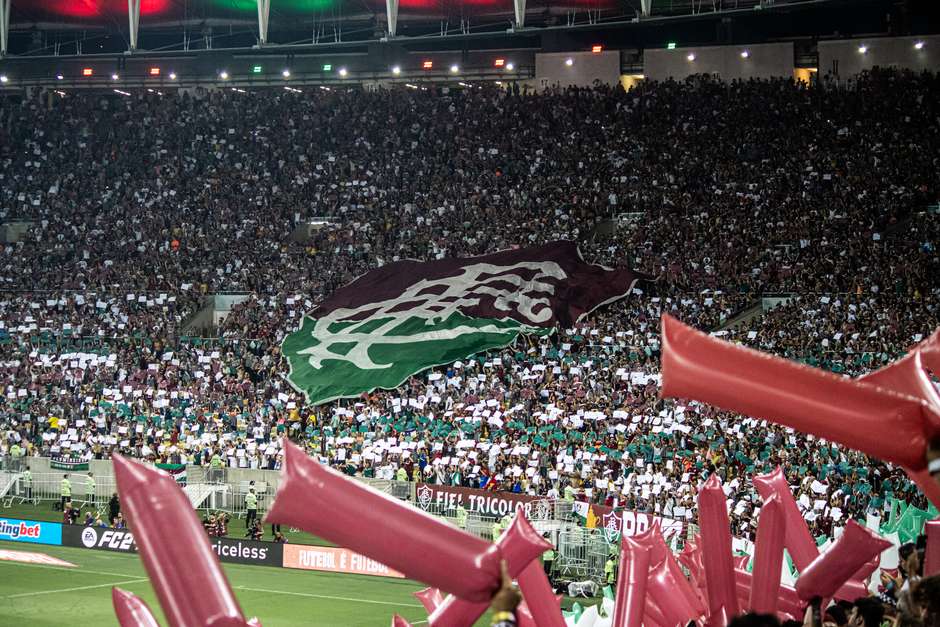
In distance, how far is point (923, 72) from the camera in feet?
131

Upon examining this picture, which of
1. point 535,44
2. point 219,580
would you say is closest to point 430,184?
point 535,44

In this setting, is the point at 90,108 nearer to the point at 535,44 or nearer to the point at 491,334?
the point at 535,44

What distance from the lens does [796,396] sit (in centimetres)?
364

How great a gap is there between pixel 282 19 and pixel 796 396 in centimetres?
4397

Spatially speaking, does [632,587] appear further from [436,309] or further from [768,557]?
[436,309]

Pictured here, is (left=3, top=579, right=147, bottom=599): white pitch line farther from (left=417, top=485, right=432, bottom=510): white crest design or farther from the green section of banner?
the green section of banner

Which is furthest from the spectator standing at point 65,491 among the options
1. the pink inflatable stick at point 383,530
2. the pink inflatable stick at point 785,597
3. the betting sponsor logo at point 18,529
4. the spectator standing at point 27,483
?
the pink inflatable stick at point 383,530

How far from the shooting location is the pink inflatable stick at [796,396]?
3574 mm

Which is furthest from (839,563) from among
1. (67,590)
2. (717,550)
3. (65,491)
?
(65,491)

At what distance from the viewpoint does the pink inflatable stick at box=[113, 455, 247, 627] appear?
3697 millimetres

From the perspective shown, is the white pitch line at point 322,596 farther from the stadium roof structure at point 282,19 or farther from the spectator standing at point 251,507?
the stadium roof structure at point 282,19

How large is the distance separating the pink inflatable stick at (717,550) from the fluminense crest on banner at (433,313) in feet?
84.9

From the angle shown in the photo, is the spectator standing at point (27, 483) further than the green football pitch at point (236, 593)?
Yes

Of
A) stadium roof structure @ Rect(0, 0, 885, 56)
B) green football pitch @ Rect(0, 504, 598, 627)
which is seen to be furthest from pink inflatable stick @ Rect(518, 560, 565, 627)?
stadium roof structure @ Rect(0, 0, 885, 56)
